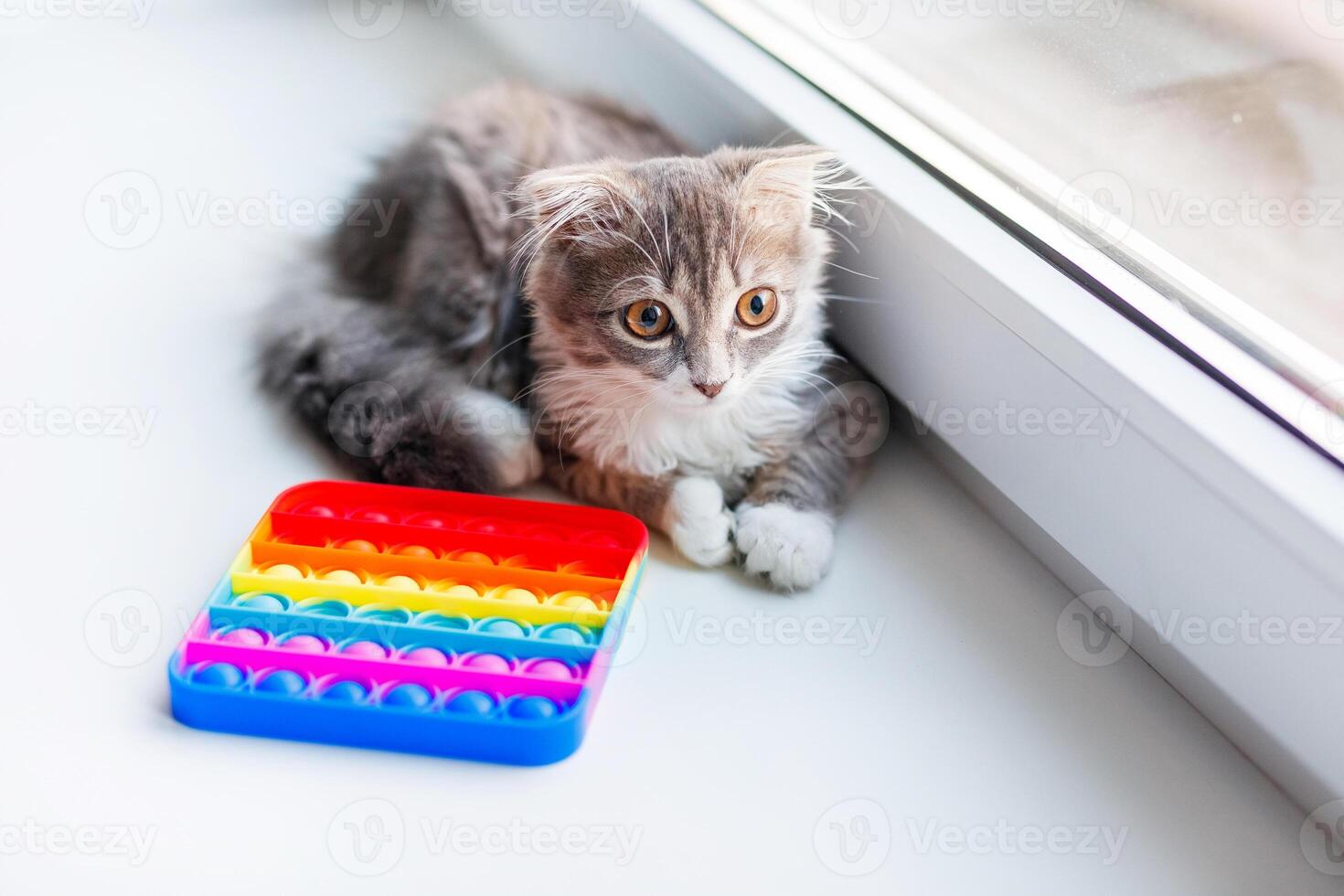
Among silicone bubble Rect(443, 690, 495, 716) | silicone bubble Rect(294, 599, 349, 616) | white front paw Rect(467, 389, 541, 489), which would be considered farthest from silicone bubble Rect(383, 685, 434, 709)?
white front paw Rect(467, 389, 541, 489)

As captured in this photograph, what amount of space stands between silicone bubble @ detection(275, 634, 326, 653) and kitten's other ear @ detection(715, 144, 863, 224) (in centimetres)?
70

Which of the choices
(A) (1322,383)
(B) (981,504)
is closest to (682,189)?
(B) (981,504)

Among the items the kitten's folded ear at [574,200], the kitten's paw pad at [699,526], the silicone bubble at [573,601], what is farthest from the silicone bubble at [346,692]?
the kitten's folded ear at [574,200]

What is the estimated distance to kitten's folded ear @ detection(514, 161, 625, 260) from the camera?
1333 mm

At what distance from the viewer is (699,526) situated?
1.43 m

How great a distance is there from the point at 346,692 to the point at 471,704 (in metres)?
0.13

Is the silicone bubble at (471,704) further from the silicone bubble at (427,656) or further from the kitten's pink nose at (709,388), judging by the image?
the kitten's pink nose at (709,388)

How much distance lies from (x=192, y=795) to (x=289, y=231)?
1001 millimetres

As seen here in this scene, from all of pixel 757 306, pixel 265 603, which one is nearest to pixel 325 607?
pixel 265 603

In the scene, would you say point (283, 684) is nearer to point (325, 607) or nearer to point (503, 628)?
point (325, 607)

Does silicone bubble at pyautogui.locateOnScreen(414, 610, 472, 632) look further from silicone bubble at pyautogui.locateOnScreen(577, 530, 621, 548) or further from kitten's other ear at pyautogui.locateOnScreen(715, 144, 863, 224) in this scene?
kitten's other ear at pyautogui.locateOnScreen(715, 144, 863, 224)

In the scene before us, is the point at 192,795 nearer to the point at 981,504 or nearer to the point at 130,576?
the point at 130,576

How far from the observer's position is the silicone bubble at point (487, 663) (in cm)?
119

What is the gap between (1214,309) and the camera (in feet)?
3.84
